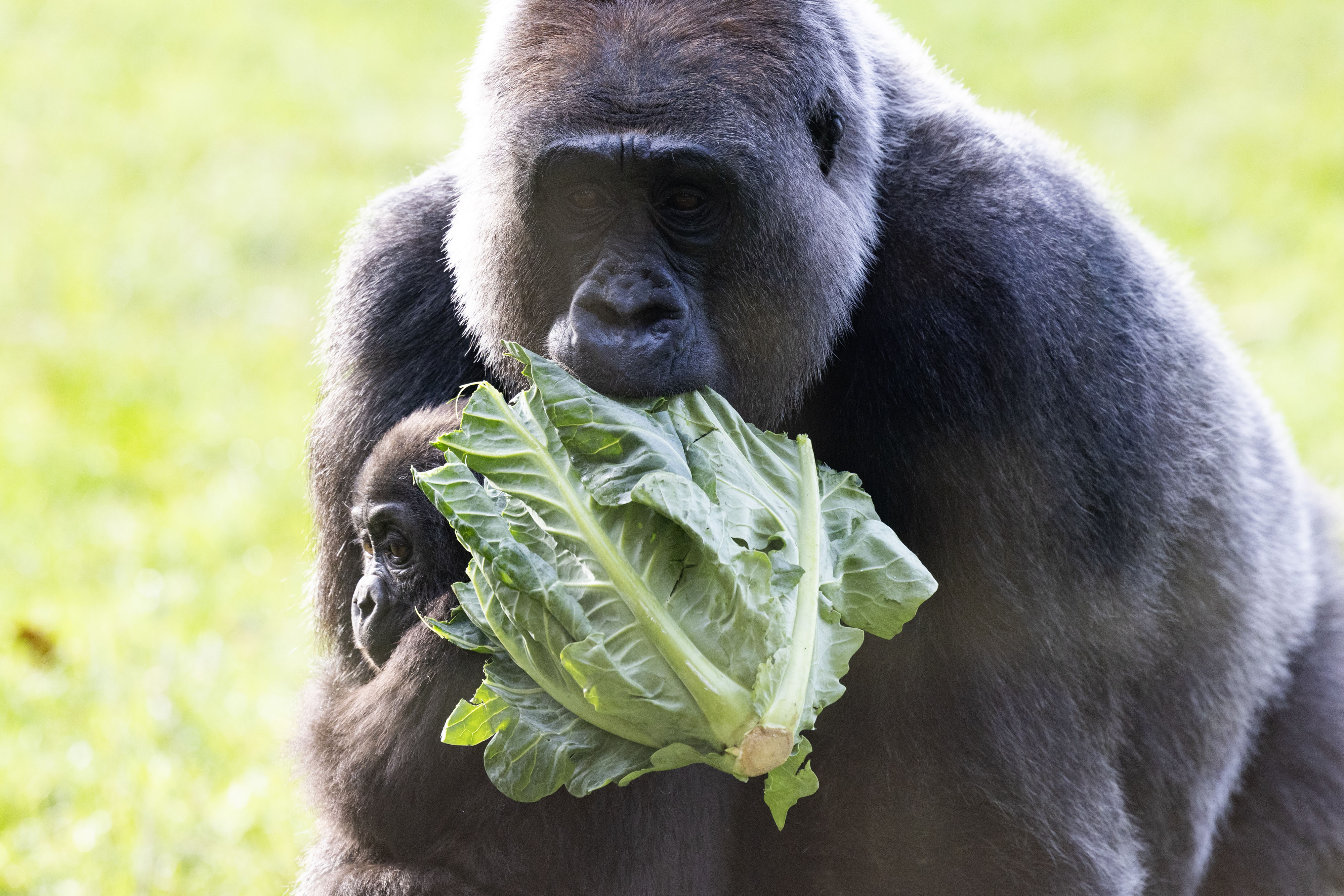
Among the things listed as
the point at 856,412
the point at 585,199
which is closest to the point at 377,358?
the point at 585,199

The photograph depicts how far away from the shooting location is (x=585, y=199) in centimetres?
351

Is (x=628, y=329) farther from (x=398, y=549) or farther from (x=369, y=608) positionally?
(x=369, y=608)

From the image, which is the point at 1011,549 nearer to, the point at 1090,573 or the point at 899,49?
the point at 1090,573

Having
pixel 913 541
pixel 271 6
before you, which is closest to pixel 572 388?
pixel 913 541

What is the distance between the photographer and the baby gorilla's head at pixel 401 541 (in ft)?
12.1

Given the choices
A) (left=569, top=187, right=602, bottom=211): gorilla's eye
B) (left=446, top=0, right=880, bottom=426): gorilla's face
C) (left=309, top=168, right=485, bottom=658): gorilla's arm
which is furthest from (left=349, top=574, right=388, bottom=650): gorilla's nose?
(left=569, top=187, right=602, bottom=211): gorilla's eye

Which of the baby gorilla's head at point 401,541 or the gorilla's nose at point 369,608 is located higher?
the baby gorilla's head at point 401,541

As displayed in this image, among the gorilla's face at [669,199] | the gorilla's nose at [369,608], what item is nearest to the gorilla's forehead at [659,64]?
the gorilla's face at [669,199]

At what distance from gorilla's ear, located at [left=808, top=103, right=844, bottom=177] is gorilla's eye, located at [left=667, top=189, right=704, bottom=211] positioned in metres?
0.42

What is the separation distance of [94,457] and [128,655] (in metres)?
1.96

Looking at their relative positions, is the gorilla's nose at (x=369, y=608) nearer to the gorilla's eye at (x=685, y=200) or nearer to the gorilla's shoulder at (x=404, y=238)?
the gorilla's shoulder at (x=404, y=238)

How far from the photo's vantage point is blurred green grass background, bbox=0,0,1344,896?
5277 millimetres

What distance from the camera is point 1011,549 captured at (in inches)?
143

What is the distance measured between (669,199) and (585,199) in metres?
0.21
